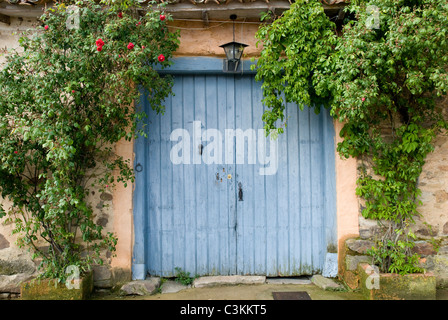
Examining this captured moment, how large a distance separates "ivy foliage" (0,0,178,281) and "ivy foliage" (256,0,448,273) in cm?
122

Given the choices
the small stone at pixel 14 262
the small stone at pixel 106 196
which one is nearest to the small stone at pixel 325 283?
the small stone at pixel 106 196

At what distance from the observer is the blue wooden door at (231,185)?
4031 millimetres

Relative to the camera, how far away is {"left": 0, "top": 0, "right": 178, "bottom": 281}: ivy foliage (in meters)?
3.17

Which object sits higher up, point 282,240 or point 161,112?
point 161,112

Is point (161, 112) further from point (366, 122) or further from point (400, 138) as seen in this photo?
point (400, 138)

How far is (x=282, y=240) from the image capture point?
13.3ft

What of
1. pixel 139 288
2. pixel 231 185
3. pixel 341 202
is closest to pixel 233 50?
pixel 231 185

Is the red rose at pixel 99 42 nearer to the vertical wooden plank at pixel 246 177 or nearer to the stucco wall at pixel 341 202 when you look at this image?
the stucco wall at pixel 341 202

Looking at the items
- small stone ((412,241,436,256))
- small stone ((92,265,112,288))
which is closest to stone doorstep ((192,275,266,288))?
small stone ((92,265,112,288))

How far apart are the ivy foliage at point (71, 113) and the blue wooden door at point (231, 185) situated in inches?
18.1

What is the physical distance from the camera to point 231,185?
4.05 m

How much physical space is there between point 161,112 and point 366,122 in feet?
6.95
